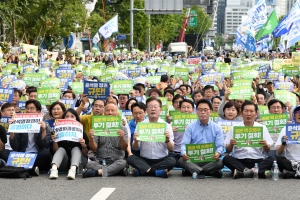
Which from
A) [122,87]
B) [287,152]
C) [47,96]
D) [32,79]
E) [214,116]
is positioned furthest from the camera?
[32,79]

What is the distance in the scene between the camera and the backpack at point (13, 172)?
11.1 meters

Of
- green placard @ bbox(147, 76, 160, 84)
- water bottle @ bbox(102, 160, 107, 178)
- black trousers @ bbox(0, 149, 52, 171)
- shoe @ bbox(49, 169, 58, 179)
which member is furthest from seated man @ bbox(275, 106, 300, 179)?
green placard @ bbox(147, 76, 160, 84)

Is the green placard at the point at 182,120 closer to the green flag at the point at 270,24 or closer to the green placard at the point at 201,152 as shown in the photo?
the green placard at the point at 201,152

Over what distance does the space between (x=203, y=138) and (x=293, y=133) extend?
1.30 m

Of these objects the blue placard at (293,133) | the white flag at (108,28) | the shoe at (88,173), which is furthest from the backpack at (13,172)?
the white flag at (108,28)

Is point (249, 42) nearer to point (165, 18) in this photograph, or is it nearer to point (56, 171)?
point (56, 171)

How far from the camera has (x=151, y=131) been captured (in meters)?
11.2

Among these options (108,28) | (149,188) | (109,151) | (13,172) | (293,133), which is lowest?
(149,188)

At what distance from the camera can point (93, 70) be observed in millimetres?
23562

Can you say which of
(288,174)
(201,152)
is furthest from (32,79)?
(288,174)

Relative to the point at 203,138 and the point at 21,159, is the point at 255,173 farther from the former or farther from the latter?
the point at 21,159

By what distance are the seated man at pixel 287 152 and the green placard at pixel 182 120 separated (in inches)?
60.5

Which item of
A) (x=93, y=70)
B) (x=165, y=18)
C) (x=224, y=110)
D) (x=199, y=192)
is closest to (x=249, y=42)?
(x=93, y=70)

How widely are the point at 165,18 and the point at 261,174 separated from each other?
81900mm
